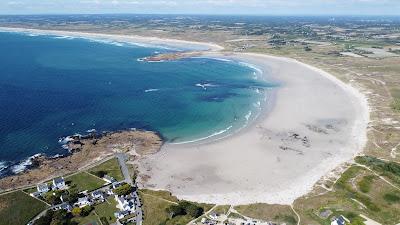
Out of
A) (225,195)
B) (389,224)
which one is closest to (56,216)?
(225,195)

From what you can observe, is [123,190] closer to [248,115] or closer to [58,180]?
[58,180]

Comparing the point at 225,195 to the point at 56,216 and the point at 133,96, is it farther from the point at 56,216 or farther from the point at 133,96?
the point at 133,96

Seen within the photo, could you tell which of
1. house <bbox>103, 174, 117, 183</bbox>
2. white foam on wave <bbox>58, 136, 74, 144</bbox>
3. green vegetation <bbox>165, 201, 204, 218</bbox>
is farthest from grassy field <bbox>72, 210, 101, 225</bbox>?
white foam on wave <bbox>58, 136, 74, 144</bbox>

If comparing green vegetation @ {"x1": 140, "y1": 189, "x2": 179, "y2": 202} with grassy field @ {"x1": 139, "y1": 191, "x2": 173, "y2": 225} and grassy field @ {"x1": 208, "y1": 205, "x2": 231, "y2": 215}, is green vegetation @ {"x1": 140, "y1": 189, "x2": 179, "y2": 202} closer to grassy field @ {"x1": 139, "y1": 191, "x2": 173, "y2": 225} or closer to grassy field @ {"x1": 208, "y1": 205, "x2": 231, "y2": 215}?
grassy field @ {"x1": 139, "y1": 191, "x2": 173, "y2": 225}

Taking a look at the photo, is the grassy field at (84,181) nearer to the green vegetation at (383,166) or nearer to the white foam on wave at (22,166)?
the white foam on wave at (22,166)

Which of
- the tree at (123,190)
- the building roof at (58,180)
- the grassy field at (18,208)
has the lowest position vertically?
the grassy field at (18,208)

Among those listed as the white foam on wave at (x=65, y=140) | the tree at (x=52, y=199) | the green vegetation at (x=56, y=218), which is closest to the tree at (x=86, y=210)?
the green vegetation at (x=56, y=218)

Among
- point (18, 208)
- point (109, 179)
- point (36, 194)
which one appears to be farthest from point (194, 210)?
point (18, 208)
